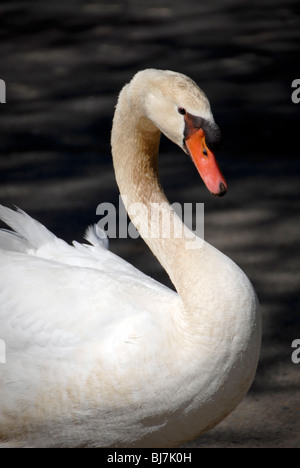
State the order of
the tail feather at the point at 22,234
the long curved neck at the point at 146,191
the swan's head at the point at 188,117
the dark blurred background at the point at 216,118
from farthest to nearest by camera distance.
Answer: the dark blurred background at the point at 216,118 < the tail feather at the point at 22,234 < the long curved neck at the point at 146,191 < the swan's head at the point at 188,117

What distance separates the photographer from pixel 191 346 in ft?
7.04

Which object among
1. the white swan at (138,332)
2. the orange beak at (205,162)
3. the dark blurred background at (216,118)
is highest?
the dark blurred background at (216,118)

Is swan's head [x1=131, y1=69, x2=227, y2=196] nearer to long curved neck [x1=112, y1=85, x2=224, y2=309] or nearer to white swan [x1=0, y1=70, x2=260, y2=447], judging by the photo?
white swan [x1=0, y1=70, x2=260, y2=447]

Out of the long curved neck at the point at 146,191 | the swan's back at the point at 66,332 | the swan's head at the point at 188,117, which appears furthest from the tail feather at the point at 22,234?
the swan's head at the point at 188,117

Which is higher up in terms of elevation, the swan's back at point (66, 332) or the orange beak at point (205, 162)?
the orange beak at point (205, 162)

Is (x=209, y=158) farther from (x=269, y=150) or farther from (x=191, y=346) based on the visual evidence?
(x=269, y=150)

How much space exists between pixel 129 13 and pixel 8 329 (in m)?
4.61

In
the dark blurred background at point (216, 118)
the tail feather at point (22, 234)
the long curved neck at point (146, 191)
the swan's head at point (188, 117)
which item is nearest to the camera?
the swan's head at point (188, 117)

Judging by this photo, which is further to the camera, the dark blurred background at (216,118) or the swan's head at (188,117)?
the dark blurred background at (216,118)

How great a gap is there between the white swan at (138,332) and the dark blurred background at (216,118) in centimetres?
66

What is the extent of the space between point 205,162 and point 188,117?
5.2 inches

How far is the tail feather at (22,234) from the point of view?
2732 millimetres

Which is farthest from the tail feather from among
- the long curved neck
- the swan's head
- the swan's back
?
the swan's head

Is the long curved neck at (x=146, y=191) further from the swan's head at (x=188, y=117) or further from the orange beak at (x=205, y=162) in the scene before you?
the orange beak at (x=205, y=162)
